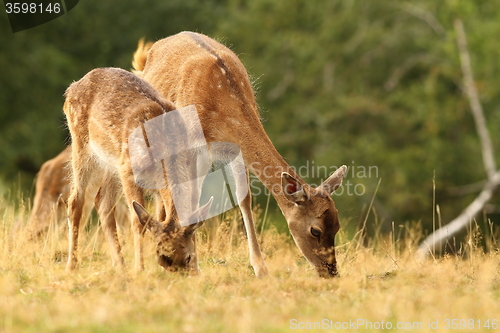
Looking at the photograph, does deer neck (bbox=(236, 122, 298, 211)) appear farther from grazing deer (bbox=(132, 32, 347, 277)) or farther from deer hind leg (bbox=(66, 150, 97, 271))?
deer hind leg (bbox=(66, 150, 97, 271))

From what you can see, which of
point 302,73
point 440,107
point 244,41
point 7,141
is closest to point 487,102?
point 440,107

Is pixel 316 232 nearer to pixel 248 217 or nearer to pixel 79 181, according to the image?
pixel 248 217

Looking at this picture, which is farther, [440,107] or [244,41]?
[244,41]

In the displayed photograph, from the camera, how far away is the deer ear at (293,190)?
7441mm

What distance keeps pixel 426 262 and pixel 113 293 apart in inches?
149

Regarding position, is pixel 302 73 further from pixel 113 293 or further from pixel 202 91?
pixel 113 293

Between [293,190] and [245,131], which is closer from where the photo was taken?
[293,190]

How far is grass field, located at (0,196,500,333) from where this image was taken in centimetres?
493

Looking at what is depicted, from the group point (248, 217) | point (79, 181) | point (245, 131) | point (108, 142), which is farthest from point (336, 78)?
point (108, 142)

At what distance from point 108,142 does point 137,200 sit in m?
0.83

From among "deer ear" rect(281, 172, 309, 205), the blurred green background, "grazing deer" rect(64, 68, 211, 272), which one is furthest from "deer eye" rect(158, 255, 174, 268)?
the blurred green background

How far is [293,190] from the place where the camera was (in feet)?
25.0

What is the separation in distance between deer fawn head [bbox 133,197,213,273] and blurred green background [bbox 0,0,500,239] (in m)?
12.4

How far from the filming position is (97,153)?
800 cm
